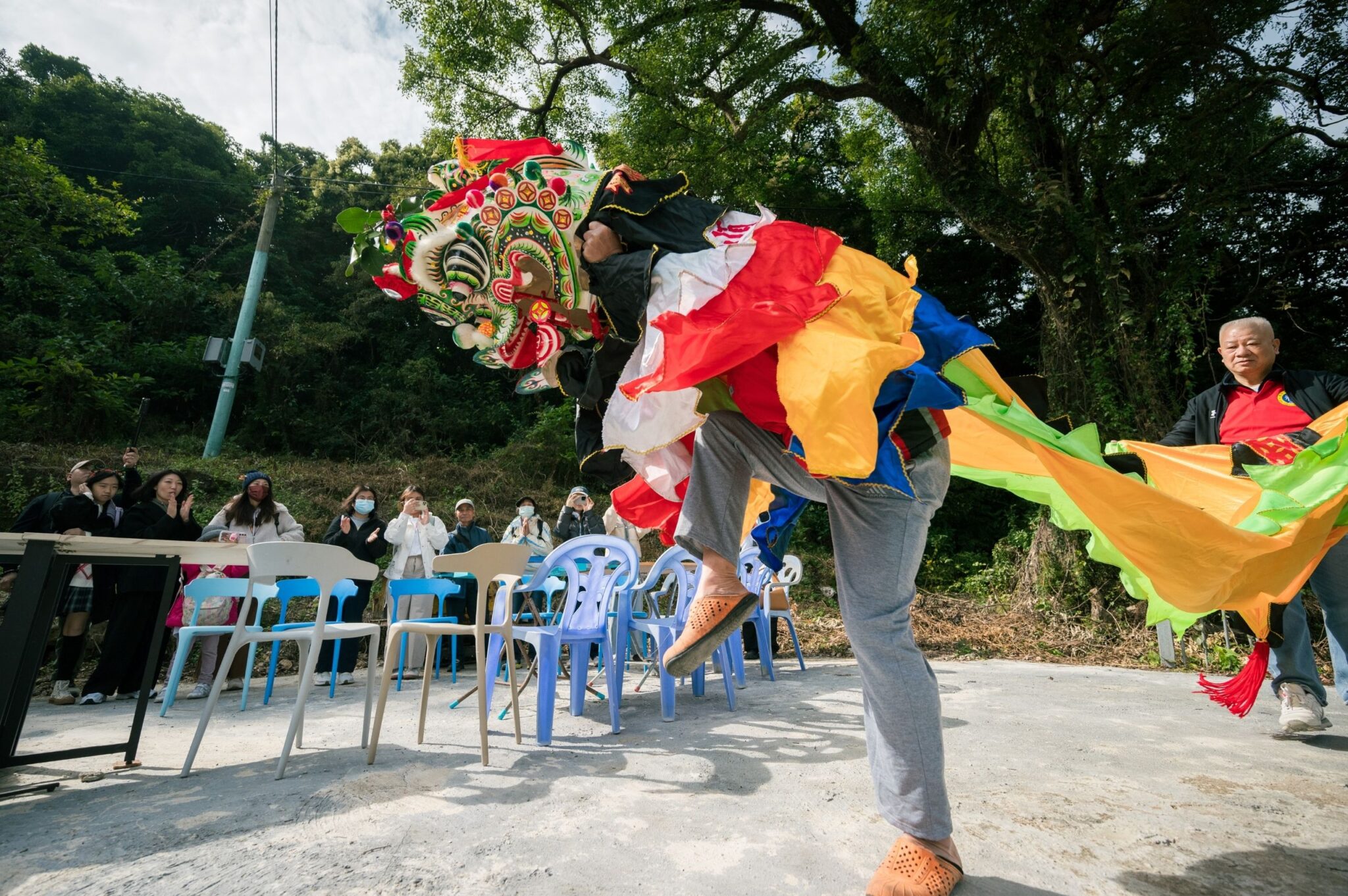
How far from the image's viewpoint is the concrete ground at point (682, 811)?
1.66m

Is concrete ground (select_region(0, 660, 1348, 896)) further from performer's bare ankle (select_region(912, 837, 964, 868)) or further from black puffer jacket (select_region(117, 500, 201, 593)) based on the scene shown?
black puffer jacket (select_region(117, 500, 201, 593))

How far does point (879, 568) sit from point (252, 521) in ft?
17.6

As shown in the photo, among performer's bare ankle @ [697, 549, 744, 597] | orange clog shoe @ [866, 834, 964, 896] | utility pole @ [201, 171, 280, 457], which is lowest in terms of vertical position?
orange clog shoe @ [866, 834, 964, 896]

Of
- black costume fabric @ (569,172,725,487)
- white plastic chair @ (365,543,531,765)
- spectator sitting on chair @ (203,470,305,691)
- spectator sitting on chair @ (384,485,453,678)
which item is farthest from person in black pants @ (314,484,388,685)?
black costume fabric @ (569,172,725,487)

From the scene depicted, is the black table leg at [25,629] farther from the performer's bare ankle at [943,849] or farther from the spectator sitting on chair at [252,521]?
the performer's bare ankle at [943,849]

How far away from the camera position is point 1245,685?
96.7 inches

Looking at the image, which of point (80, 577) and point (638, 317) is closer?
point (638, 317)

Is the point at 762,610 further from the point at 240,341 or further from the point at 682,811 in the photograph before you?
the point at 240,341

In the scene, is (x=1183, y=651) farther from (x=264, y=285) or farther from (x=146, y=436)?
(x=264, y=285)

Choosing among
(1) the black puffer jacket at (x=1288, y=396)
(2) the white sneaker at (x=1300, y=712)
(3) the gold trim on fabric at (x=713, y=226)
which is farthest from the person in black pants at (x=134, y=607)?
(2) the white sneaker at (x=1300, y=712)

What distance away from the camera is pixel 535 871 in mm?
1678

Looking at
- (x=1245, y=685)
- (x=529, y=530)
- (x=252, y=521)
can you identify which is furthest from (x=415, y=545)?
(x=1245, y=685)

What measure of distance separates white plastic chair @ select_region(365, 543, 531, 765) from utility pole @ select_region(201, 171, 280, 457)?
9.75 metres

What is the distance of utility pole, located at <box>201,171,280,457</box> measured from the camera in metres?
11.0
